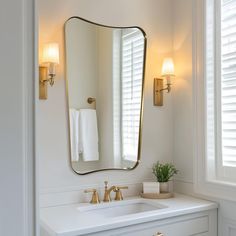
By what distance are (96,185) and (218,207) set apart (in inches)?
31.3

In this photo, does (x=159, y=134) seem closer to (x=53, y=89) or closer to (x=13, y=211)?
(x=53, y=89)

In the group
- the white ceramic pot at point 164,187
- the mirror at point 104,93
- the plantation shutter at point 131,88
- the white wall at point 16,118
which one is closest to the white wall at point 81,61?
the mirror at point 104,93

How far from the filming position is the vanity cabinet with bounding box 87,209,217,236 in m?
1.61

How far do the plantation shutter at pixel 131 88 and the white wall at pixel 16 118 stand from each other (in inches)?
43.5

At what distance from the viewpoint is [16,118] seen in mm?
1077

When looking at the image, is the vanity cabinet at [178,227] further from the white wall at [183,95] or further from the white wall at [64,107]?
the white wall at [64,107]

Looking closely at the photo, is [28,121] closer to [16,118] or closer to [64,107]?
[16,118]

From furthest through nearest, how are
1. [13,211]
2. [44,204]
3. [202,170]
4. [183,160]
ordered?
[183,160] → [202,170] → [44,204] → [13,211]

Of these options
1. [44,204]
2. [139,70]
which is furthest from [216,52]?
[44,204]

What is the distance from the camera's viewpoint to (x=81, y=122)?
1.99 metres

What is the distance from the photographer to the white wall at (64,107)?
1.89 metres

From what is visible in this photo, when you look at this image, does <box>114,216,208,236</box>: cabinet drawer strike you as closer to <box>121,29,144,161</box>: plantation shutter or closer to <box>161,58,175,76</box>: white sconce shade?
<box>121,29,144,161</box>: plantation shutter

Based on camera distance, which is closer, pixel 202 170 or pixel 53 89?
pixel 53 89

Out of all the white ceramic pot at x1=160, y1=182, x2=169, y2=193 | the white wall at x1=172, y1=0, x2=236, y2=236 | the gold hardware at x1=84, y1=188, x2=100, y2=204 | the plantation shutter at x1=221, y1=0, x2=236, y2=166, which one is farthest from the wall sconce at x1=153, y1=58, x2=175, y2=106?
the gold hardware at x1=84, y1=188, x2=100, y2=204
